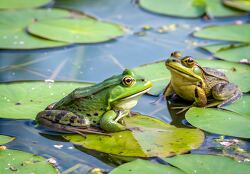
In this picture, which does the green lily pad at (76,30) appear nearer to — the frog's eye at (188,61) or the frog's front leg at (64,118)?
the frog's eye at (188,61)

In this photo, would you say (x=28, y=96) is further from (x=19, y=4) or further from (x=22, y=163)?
(x=19, y=4)

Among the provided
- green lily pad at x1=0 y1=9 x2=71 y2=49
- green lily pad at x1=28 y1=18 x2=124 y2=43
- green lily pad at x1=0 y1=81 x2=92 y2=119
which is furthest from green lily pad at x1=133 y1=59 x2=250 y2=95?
green lily pad at x1=0 y1=9 x2=71 y2=49

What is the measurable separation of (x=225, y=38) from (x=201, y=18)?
1081 mm

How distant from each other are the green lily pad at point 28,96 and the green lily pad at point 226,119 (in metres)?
1.38

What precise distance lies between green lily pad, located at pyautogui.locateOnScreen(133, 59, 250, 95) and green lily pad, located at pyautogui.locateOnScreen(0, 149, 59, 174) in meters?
1.95

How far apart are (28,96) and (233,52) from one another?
2.86m

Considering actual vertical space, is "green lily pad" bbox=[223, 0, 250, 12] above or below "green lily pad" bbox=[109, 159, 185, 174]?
above

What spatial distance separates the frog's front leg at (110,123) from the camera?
18.7 feet

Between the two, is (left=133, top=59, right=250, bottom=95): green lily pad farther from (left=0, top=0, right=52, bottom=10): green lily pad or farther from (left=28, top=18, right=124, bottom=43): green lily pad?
(left=0, top=0, right=52, bottom=10): green lily pad

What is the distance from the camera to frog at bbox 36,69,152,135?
226 inches

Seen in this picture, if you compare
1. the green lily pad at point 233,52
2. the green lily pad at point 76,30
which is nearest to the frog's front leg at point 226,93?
the green lily pad at point 233,52

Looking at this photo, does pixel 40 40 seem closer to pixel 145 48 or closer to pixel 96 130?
pixel 145 48

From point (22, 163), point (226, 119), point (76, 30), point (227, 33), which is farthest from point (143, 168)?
point (227, 33)

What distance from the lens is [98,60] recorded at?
7.91 m
